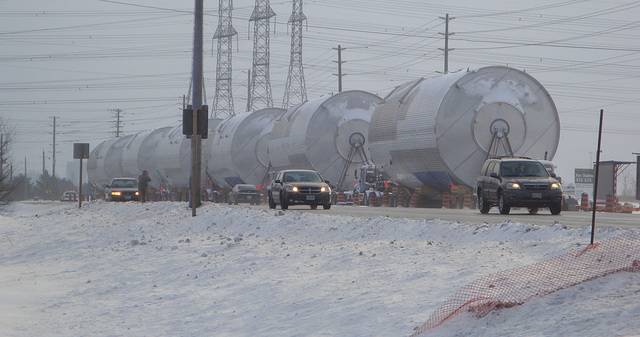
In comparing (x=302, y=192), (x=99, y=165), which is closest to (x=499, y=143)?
(x=302, y=192)

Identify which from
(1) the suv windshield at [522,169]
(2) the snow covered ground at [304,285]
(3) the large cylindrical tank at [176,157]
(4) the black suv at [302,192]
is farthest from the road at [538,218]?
(3) the large cylindrical tank at [176,157]

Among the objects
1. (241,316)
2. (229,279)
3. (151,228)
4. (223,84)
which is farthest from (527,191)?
(223,84)

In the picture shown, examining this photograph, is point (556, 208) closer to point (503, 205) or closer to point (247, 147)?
point (503, 205)

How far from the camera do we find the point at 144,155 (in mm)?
64750

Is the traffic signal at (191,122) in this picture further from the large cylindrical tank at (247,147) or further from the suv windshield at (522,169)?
the large cylindrical tank at (247,147)

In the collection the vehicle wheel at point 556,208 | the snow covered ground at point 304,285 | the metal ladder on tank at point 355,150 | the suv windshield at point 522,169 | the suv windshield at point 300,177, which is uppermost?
the metal ladder on tank at point 355,150

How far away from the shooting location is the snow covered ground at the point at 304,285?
692 centimetres

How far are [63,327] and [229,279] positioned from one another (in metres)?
2.41

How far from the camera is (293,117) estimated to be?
43.0 meters

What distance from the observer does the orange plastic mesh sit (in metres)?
7.29

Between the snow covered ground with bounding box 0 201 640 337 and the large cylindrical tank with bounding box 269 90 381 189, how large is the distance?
21300 millimetres

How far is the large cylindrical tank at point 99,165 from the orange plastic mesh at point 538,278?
6806 cm

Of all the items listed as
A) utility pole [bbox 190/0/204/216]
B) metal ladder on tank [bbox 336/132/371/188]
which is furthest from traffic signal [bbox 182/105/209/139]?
metal ladder on tank [bbox 336/132/371/188]

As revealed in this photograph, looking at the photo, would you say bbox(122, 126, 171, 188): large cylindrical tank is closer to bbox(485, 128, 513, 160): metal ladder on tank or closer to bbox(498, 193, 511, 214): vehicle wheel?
bbox(485, 128, 513, 160): metal ladder on tank
